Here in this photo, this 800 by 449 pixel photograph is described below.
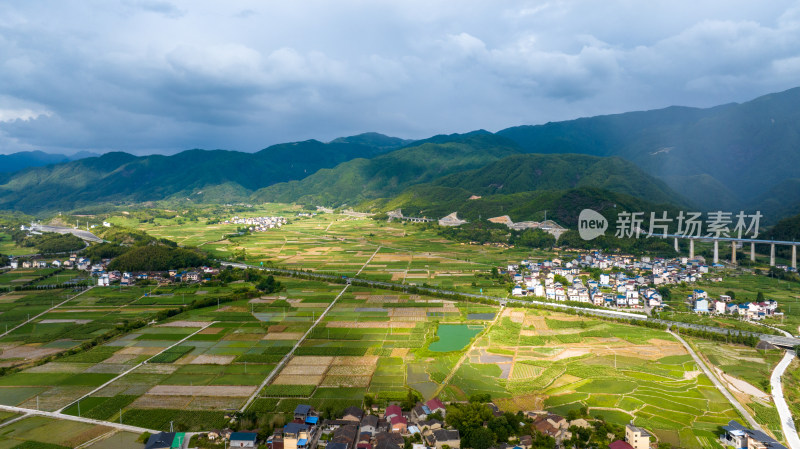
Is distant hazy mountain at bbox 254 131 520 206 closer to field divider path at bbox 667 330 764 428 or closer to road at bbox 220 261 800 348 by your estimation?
road at bbox 220 261 800 348

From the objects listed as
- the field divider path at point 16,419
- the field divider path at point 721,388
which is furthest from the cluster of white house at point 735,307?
the field divider path at point 16,419

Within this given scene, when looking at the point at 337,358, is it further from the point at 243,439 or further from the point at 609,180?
the point at 609,180

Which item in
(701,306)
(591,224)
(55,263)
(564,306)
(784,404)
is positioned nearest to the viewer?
(784,404)

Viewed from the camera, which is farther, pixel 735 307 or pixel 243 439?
pixel 735 307

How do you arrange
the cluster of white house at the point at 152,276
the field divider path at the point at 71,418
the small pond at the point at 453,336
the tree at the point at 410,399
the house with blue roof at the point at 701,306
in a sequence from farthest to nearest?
the cluster of white house at the point at 152,276 → the house with blue roof at the point at 701,306 → the small pond at the point at 453,336 → the tree at the point at 410,399 → the field divider path at the point at 71,418

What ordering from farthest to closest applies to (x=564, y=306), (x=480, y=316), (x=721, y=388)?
1. (x=564, y=306)
2. (x=480, y=316)
3. (x=721, y=388)

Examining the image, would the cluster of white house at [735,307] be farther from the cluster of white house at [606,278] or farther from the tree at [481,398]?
the tree at [481,398]

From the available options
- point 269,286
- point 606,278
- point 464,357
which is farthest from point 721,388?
point 269,286
